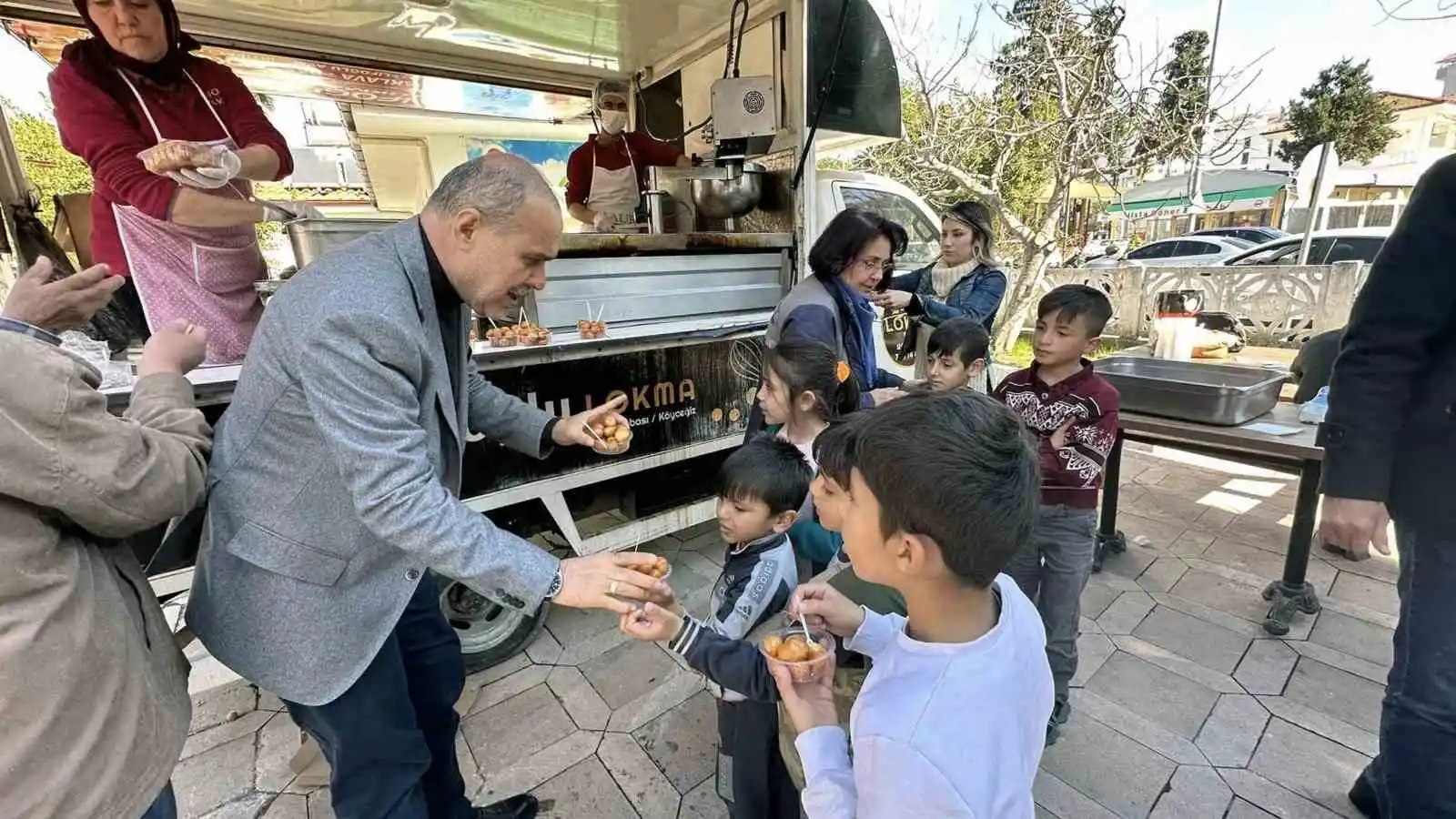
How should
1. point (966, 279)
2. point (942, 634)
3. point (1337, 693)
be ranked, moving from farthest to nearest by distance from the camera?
1. point (966, 279)
2. point (1337, 693)
3. point (942, 634)

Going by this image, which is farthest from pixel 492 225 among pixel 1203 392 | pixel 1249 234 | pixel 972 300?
pixel 1249 234

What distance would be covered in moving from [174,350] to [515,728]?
1.75 metres

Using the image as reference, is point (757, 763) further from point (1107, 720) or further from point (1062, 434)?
point (1107, 720)

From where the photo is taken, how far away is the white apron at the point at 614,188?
420 cm

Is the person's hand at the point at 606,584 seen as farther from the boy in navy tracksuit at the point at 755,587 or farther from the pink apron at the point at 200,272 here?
the pink apron at the point at 200,272

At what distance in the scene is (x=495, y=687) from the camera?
2.56 metres

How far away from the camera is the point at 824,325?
229 cm

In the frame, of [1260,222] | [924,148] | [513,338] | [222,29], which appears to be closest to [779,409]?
[513,338]

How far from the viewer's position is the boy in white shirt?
869 mm

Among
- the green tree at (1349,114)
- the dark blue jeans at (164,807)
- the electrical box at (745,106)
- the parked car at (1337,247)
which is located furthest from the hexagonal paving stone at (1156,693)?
the green tree at (1349,114)

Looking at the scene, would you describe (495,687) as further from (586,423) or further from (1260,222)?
(1260,222)

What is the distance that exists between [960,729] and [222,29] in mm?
4753

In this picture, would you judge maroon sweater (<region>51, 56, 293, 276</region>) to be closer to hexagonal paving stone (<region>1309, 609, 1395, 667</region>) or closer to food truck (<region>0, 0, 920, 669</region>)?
food truck (<region>0, 0, 920, 669</region>)

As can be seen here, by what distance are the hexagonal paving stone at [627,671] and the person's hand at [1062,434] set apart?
5.90 ft
